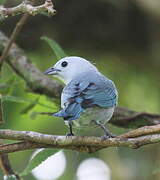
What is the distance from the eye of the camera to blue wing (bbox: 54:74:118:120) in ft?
6.24

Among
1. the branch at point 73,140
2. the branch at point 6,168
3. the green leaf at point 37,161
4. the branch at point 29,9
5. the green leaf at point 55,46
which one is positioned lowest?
the branch at point 6,168

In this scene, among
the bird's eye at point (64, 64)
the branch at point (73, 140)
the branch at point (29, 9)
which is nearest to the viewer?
the branch at point (29, 9)

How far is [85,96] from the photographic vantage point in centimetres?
214

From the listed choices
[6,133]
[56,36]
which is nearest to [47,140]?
[6,133]

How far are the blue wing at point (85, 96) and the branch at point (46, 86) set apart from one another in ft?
0.66

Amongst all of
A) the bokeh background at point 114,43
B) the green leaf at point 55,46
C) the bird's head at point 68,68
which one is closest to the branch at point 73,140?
the green leaf at point 55,46

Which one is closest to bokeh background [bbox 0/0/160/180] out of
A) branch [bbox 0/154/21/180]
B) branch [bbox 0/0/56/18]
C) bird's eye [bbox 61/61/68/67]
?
bird's eye [bbox 61/61/68/67]

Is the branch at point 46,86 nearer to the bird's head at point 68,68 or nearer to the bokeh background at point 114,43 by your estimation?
the bird's head at point 68,68

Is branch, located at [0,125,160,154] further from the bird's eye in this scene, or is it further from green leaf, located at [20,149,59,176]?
the bird's eye

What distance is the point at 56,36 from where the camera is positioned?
3.84 meters

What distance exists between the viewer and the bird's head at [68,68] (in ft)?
8.82

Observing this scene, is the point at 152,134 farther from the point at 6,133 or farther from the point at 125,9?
the point at 125,9

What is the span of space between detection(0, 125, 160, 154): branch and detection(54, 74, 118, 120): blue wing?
0.92ft

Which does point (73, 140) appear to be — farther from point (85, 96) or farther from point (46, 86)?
point (46, 86)
